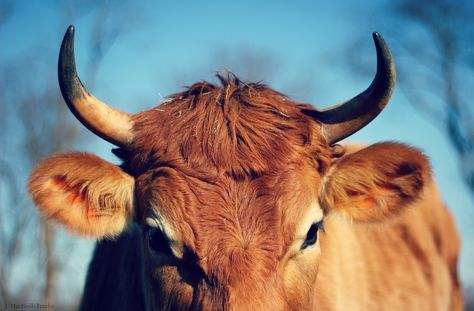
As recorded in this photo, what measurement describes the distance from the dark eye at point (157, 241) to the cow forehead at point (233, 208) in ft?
0.29

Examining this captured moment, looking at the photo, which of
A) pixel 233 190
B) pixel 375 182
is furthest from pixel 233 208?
pixel 375 182

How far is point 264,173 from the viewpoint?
3.36 m

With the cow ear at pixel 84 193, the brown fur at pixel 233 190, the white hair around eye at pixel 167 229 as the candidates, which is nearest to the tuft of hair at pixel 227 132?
the brown fur at pixel 233 190

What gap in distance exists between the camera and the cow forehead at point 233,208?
3.10 metres

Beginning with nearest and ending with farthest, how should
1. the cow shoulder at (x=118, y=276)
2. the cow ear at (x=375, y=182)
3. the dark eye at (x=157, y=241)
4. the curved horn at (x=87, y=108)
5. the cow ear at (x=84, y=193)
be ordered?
the dark eye at (x=157, y=241) < the curved horn at (x=87, y=108) < the cow ear at (x=84, y=193) < the cow ear at (x=375, y=182) < the cow shoulder at (x=118, y=276)

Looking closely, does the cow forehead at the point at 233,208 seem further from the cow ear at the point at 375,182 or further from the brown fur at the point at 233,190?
the cow ear at the point at 375,182

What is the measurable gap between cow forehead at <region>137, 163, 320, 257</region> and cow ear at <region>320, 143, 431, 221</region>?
0.39 metres

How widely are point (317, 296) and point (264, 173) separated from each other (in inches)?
61.2

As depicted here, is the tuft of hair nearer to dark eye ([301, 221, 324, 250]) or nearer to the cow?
the cow

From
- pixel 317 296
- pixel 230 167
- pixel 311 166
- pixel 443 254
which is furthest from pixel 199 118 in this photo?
pixel 443 254

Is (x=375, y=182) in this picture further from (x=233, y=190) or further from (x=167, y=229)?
(x=167, y=229)

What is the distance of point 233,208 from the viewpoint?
126 inches

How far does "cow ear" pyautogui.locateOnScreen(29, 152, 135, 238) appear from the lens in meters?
3.71

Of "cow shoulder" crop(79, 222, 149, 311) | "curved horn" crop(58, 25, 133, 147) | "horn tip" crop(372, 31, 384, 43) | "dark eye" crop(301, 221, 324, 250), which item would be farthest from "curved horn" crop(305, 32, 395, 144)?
"cow shoulder" crop(79, 222, 149, 311)
